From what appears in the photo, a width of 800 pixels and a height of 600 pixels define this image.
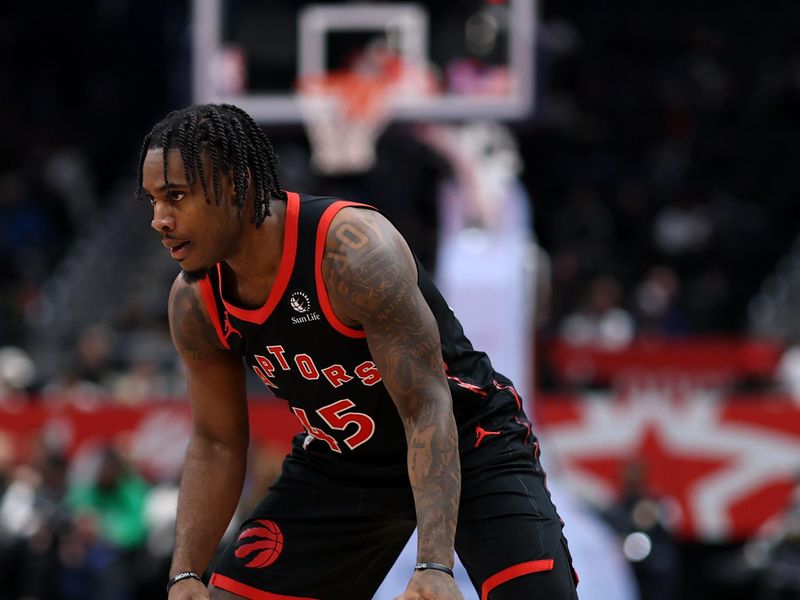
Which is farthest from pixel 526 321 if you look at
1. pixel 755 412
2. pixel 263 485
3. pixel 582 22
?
pixel 582 22

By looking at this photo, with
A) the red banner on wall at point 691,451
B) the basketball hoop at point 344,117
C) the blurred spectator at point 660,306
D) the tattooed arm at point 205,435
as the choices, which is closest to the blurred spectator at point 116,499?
the red banner on wall at point 691,451

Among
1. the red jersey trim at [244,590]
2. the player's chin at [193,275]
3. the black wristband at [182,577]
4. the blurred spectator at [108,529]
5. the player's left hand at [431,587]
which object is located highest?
the player's chin at [193,275]

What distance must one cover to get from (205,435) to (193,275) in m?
0.60

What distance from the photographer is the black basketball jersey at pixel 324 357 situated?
13.6 feet

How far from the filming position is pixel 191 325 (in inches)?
175

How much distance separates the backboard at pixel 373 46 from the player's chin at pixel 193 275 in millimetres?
7799

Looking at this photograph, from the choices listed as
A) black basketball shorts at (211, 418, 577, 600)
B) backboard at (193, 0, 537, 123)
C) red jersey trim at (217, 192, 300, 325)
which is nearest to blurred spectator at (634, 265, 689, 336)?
backboard at (193, 0, 537, 123)

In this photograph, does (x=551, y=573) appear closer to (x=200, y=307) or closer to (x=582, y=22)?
(x=200, y=307)

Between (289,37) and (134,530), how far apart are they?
4588 mm

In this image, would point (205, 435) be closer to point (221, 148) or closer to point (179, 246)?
point (179, 246)

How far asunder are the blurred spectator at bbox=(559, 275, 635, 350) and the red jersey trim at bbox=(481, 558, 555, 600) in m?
9.74

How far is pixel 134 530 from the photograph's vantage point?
10.5 meters

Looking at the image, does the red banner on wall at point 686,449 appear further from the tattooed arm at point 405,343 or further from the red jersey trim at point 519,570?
the tattooed arm at point 405,343

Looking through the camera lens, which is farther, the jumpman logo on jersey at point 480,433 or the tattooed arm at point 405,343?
the jumpman logo on jersey at point 480,433
